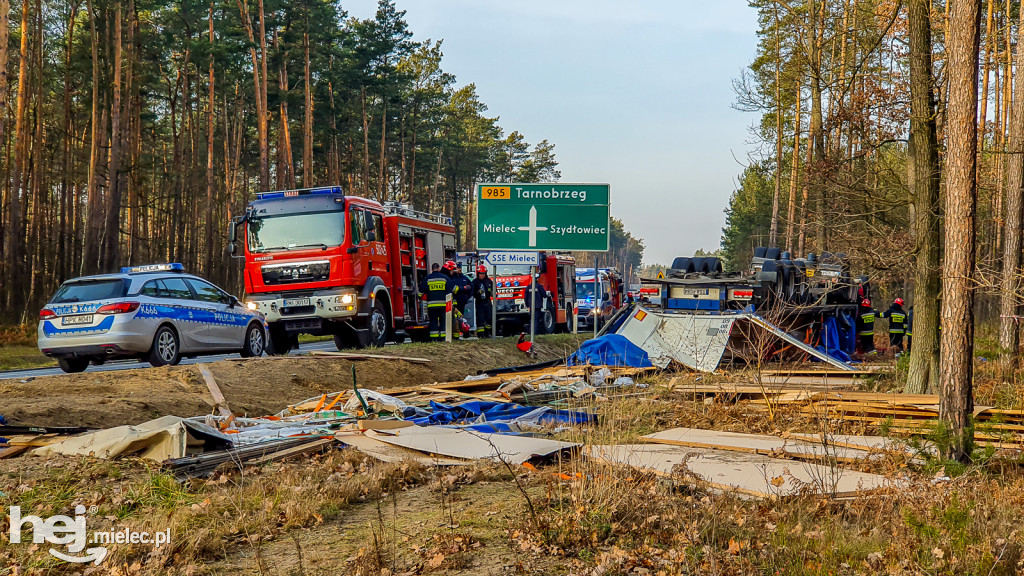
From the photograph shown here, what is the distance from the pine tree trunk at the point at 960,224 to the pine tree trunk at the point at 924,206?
3.05m

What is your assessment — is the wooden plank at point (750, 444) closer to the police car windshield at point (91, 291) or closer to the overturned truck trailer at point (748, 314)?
the overturned truck trailer at point (748, 314)

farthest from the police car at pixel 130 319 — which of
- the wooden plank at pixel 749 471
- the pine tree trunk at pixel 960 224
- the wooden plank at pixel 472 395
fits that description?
the pine tree trunk at pixel 960 224

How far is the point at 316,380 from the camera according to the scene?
12203mm

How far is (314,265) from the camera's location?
51.6 feet

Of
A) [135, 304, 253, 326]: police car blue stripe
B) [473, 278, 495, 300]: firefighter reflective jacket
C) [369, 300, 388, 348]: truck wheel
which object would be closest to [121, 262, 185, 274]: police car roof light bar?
[135, 304, 253, 326]: police car blue stripe

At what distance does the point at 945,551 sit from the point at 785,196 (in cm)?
3580

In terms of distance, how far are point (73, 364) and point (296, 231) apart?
4.49 metres

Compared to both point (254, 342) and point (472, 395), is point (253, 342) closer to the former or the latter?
point (254, 342)

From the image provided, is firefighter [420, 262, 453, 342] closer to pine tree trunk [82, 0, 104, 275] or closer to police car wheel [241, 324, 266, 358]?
police car wheel [241, 324, 266, 358]

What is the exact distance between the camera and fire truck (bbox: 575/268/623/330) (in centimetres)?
3170

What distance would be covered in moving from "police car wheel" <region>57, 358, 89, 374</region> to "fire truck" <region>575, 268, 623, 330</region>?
1978cm

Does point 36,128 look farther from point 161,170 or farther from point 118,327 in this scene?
point 118,327

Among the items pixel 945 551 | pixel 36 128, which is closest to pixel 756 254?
pixel 945 551

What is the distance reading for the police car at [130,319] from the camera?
12.5 m
